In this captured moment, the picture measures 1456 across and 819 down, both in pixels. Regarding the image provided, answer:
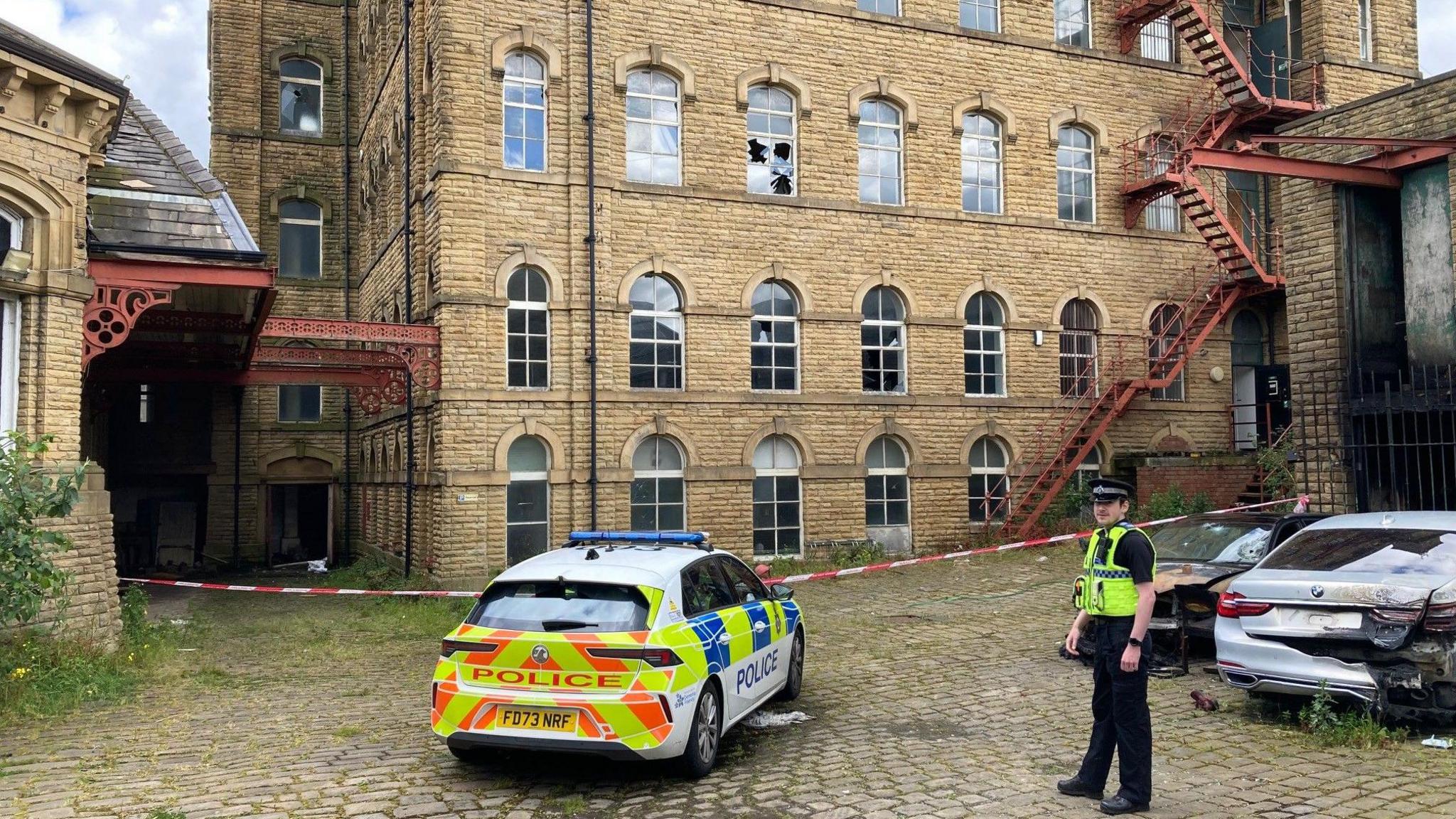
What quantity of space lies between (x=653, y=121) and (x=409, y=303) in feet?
18.0

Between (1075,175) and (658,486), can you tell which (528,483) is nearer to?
(658,486)

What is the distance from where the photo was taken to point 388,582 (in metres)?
18.3

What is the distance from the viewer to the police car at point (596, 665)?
6.65 metres

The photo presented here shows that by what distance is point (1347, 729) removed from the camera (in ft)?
24.7

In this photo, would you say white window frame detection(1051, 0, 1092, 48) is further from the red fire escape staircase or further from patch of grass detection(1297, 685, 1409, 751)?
patch of grass detection(1297, 685, 1409, 751)

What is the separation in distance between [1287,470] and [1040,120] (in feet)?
26.8

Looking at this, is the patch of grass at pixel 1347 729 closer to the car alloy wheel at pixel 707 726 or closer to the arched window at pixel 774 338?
the car alloy wheel at pixel 707 726

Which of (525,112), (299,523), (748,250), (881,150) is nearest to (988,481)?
(748,250)

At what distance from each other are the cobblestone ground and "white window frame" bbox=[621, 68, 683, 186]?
10.5 metres

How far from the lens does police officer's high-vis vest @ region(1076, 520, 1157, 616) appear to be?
249 inches

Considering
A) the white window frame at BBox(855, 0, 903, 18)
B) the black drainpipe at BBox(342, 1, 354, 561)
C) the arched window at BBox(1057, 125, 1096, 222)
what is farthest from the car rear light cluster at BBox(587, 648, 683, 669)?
the black drainpipe at BBox(342, 1, 354, 561)

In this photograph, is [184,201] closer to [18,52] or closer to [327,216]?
[18,52]

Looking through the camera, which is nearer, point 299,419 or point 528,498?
point 528,498

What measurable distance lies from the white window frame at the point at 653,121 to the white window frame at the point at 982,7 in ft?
20.7
